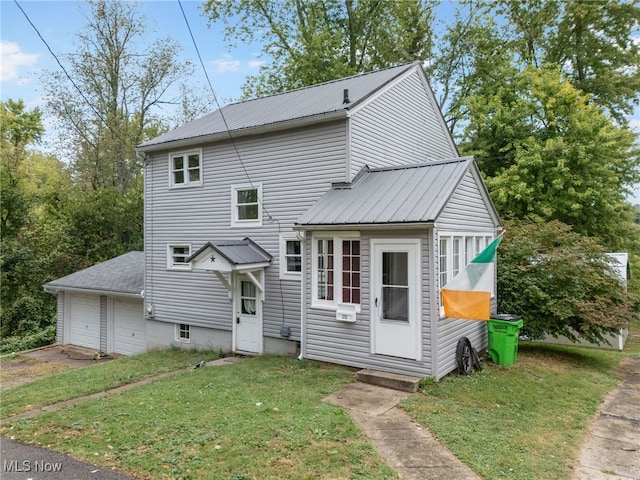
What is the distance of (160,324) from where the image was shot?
1327 centimetres

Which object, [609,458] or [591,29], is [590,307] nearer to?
[609,458]

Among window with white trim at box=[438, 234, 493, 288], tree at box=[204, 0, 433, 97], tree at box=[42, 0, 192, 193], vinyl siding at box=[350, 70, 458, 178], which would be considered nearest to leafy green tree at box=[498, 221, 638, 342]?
window with white trim at box=[438, 234, 493, 288]

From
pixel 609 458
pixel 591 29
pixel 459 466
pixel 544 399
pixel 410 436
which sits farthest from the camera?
pixel 591 29

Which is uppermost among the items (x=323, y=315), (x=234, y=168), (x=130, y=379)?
(x=234, y=168)

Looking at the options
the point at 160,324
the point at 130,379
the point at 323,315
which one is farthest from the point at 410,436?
the point at 160,324

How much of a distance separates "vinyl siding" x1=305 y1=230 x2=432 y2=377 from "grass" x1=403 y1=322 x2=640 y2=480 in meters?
0.72

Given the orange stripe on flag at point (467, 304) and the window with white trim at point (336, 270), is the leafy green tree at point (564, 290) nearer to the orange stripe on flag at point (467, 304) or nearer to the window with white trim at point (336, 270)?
the orange stripe on flag at point (467, 304)

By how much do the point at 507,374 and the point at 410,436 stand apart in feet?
12.5

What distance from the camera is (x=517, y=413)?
6.35 meters

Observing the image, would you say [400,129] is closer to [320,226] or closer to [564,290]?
[320,226]

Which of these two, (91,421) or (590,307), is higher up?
(590,307)

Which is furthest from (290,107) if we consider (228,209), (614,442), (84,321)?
(84,321)

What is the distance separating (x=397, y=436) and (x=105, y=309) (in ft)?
43.0

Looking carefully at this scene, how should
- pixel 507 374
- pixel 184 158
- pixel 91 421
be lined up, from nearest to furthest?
pixel 91 421 < pixel 507 374 < pixel 184 158
